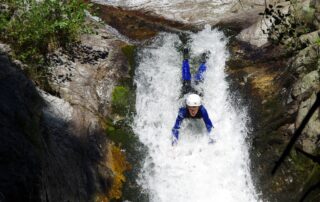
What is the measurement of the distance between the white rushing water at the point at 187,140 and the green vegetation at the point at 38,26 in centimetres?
205

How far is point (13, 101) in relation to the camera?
18.7ft

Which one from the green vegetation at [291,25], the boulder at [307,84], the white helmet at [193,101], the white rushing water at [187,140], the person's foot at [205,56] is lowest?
the white rushing water at [187,140]

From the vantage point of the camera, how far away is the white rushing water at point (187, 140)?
8.70 meters

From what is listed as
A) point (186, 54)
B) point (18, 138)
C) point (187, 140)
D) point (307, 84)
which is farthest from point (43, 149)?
point (186, 54)

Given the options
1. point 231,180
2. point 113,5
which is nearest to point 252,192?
point 231,180

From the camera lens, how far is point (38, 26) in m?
9.65

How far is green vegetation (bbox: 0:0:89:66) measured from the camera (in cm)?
930

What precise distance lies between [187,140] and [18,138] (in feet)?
16.5

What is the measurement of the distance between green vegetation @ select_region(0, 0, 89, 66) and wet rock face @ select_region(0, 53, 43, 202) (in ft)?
9.79

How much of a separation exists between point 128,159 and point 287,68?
13.6ft

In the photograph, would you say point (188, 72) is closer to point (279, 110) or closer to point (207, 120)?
point (207, 120)

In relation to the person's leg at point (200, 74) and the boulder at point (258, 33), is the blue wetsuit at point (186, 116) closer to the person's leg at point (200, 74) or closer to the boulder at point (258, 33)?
the person's leg at point (200, 74)

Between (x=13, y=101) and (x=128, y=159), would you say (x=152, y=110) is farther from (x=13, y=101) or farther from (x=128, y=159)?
(x=13, y=101)

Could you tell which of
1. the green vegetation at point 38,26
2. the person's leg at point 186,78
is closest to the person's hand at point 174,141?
the person's leg at point 186,78
